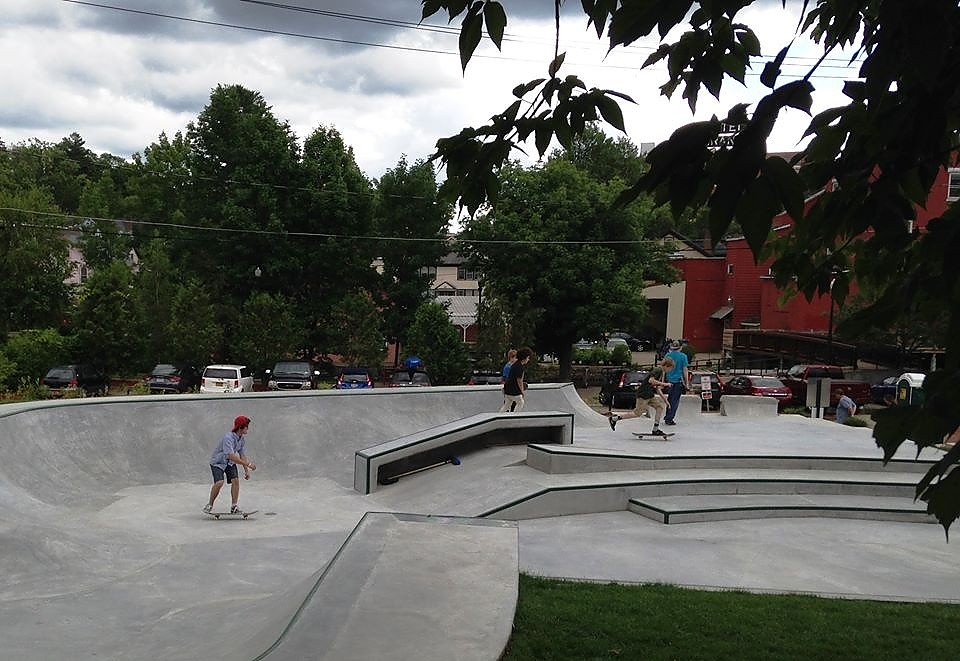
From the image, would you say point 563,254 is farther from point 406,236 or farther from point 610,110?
point 610,110

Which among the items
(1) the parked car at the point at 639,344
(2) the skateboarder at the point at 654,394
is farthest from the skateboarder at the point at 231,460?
(1) the parked car at the point at 639,344

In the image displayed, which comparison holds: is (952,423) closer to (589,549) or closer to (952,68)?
(952,68)

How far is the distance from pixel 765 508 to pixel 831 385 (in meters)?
20.7

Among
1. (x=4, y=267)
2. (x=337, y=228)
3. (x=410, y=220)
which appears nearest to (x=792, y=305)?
(x=410, y=220)

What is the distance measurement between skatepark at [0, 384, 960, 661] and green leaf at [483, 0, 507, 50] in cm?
354

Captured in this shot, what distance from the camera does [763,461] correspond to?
13.4m

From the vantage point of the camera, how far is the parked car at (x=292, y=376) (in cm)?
3006

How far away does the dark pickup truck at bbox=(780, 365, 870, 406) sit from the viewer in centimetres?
3022

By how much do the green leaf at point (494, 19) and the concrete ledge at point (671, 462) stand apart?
1004 cm

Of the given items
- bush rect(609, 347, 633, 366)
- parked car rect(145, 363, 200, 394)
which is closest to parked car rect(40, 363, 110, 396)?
parked car rect(145, 363, 200, 394)

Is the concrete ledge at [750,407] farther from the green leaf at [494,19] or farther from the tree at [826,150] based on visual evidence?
the green leaf at [494,19]

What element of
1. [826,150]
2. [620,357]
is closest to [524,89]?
[826,150]

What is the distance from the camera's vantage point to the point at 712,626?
604 centimetres

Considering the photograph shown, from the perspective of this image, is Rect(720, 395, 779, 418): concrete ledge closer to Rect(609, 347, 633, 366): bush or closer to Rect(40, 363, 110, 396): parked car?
Rect(40, 363, 110, 396): parked car
